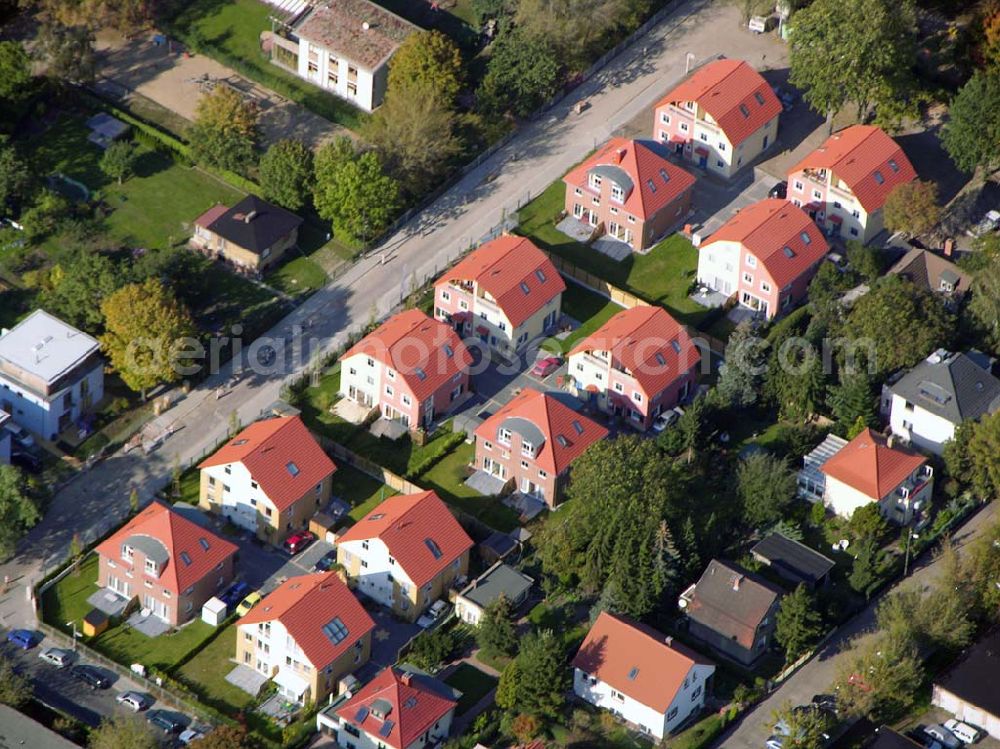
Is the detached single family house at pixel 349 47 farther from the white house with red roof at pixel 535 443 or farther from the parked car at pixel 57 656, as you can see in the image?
the parked car at pixel 57 656

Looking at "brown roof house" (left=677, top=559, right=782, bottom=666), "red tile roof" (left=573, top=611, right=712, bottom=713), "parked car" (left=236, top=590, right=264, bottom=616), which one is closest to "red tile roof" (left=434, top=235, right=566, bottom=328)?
"brown roof house" (left=677, top=559, right=782, bottom=666)

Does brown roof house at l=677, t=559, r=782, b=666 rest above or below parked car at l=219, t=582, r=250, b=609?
above

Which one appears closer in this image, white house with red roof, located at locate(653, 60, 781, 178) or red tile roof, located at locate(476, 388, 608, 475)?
red tile roof, located at locate(476, 388, 608, 475)

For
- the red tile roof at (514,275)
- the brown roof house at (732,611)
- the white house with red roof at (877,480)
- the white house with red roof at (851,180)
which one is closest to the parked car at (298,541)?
the red tile roof at (514,275)

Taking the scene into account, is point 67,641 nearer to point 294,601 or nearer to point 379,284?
point 294,601

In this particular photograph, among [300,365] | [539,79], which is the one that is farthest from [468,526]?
[539,79]

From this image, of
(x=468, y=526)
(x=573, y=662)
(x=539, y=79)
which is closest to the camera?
(x=573, y=662)

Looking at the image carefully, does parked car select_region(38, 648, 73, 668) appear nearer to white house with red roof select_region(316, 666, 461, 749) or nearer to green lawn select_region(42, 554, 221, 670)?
green lawn select_region(42, 554, 221, 670)
